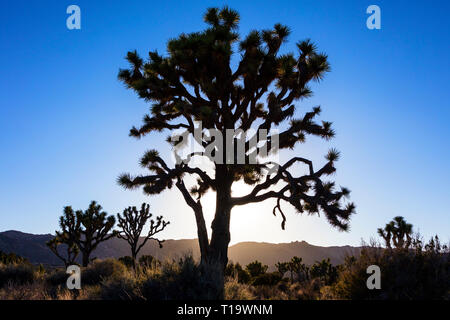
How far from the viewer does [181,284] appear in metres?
5.90

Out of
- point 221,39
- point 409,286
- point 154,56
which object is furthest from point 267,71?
point 409,286

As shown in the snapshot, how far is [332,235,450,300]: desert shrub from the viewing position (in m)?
5.72

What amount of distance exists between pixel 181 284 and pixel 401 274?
3.99 meters

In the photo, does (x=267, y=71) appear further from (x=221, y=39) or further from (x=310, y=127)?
(x=310, y=127)

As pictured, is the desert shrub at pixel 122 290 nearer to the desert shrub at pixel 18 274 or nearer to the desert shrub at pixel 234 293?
the desert shrub at pixel 234 293

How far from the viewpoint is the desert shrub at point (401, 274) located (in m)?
5.72

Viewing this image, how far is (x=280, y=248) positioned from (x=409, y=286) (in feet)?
357

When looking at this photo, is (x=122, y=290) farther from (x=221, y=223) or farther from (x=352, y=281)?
(x=221, y=223)

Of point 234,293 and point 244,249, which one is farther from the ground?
point 234,293

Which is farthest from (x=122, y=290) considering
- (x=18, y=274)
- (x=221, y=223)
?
(x=18, y=274)

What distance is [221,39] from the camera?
37.7ft

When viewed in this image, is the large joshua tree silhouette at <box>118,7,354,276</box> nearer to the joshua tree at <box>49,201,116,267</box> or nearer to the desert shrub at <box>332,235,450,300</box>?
the desert shrub at <box>332,235,450,300</box>

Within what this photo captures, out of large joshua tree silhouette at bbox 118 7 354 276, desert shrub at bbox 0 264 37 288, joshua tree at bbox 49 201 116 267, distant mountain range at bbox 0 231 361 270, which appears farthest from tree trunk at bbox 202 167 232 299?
distant mountain range at bbox 0 231 361 270
